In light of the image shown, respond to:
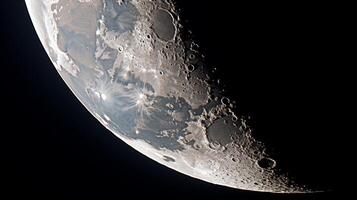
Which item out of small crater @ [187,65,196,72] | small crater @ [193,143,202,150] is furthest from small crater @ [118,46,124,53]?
small crater @ [193,143,202,150]

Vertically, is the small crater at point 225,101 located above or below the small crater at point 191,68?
below

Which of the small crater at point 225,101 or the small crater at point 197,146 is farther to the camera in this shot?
the small crater at point 197,146

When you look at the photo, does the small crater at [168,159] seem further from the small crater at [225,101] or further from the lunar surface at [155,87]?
the small crater at [225,101]

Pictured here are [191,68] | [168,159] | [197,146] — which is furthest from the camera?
[168,159]

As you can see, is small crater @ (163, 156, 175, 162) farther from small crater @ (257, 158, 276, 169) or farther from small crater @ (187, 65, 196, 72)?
small crater @ (187, 65, 196, 72)

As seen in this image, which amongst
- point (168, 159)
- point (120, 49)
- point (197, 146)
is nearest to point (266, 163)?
point (197, 146)

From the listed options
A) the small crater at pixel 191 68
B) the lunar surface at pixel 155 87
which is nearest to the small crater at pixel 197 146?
the lunar surface at pixel 155 87

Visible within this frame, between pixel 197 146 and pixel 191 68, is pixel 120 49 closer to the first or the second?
pixel 191 68
